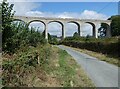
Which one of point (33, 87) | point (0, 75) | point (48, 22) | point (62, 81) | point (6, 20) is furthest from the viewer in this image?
point (48, 22)

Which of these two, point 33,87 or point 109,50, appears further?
point 109,50

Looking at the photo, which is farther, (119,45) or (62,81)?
(119,45)

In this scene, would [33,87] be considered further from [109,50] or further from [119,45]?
[109,50]

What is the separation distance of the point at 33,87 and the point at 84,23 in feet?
270

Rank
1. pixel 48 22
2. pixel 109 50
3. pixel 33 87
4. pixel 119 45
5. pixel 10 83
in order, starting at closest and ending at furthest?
1. pixel 10 83
2. pixel 33 87
3. pixel 119 45
4. pixel 109 50
5. pixel 48 22

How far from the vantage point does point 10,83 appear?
8.38m

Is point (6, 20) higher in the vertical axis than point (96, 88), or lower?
higher

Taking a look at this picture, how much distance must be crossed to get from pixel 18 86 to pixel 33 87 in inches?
32.5

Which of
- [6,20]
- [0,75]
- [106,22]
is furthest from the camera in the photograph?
[106,22]

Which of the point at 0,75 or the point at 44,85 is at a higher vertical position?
the point at 0,75

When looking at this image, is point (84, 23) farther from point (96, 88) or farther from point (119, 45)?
point (96, 88)

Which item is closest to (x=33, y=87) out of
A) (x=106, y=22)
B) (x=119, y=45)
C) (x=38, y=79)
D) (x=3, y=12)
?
(x=38, y=79)

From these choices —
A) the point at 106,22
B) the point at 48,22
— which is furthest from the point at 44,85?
the point at 106,22

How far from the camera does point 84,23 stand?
90.9 m
